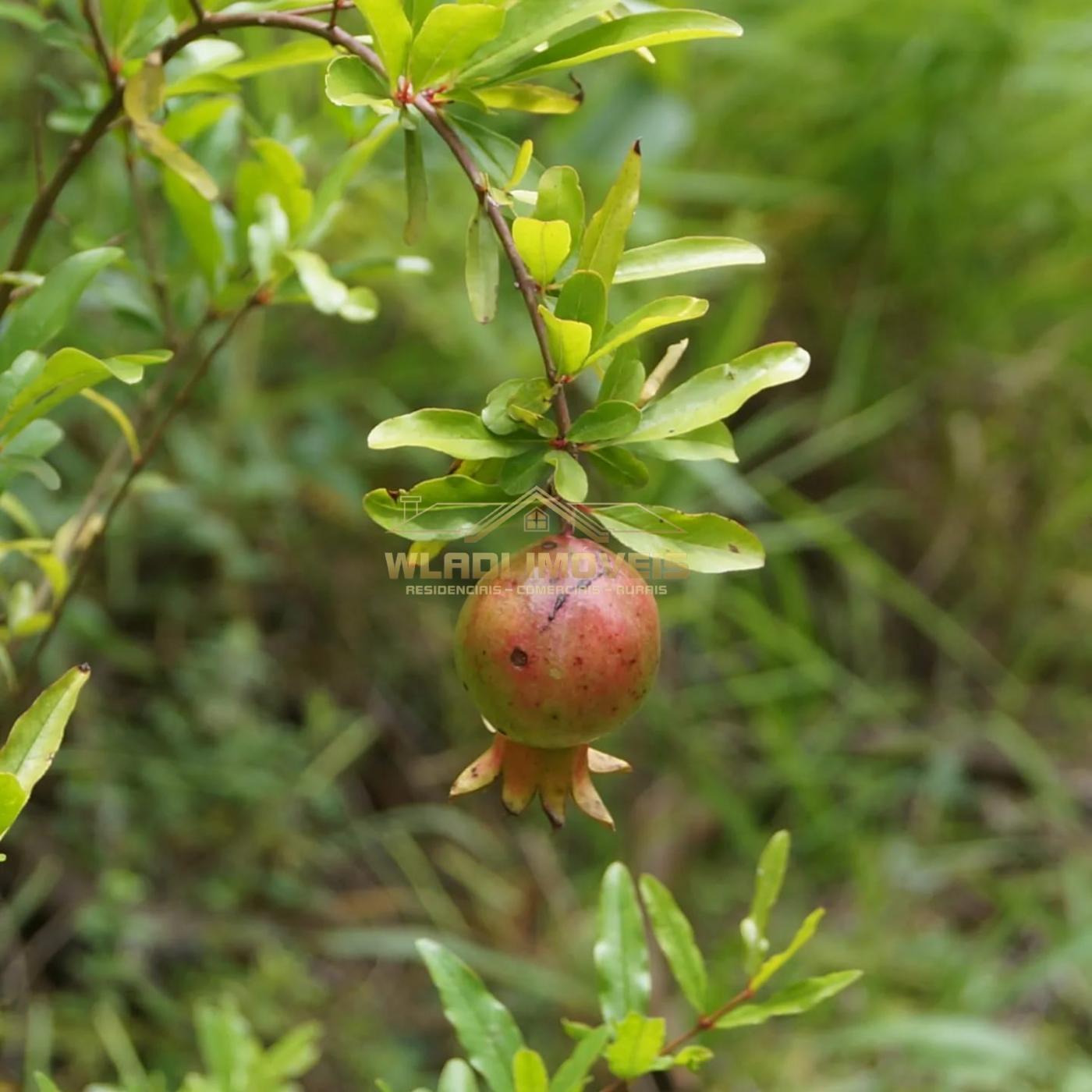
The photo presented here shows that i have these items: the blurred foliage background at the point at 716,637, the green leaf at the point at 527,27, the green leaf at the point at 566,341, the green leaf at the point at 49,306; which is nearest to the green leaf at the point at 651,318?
the green leaf at the point at 566,341

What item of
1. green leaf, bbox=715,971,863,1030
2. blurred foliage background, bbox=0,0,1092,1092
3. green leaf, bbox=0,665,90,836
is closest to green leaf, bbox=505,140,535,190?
green leaf, bbox=0,665,90,836

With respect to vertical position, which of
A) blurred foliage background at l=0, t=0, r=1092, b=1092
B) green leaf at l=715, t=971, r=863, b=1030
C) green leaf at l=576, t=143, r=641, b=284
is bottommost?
blurred foliage background at l=0, t=0, r=1092, b=1092

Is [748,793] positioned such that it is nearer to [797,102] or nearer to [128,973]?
[128,973]

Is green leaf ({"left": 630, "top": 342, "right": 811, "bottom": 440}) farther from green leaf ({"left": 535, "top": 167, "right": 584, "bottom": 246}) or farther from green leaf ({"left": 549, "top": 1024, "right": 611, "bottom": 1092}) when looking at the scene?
green leaf ({"left": 549, "top": 1024, "right": 611, "bottom": 1092})

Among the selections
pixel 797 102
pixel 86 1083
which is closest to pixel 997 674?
pixel 797 102

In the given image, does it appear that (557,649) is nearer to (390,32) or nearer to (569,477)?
(569,477)

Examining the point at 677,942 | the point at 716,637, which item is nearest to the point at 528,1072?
the point at 677,942
